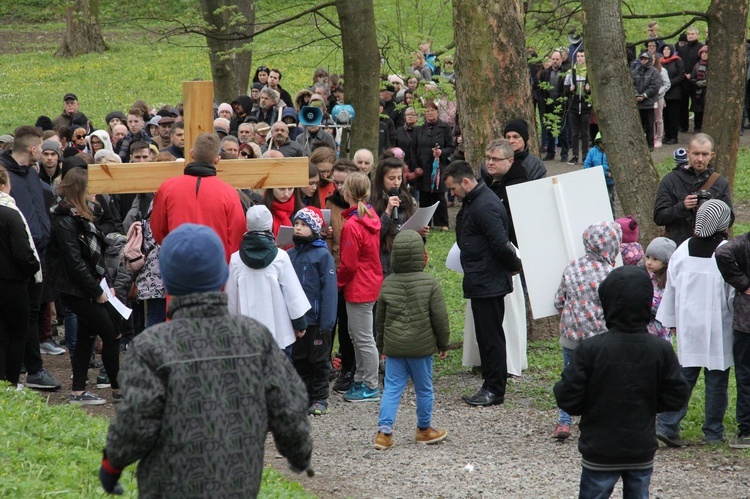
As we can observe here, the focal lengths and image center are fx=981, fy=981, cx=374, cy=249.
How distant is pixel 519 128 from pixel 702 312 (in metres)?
2.78

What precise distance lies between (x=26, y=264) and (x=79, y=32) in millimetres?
29229

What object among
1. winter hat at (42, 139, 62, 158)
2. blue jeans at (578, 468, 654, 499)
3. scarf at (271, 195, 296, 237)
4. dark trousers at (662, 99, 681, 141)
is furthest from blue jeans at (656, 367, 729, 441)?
dark trousers at (662, 99, 681, 141)

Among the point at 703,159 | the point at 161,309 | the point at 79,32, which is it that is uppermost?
the point at 79,32

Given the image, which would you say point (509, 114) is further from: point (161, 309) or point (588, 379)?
point (588, 379)

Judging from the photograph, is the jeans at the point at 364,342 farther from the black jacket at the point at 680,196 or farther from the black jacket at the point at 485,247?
the black jacket at the point at 680,196

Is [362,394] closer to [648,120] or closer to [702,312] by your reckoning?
[702,312]

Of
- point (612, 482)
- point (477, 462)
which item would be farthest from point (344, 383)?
point (612, 482)

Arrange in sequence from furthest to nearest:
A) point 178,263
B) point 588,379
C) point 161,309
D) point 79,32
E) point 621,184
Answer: point 79,32 → point 621,184 → point 161,309 → point 588,379 → point 178,263

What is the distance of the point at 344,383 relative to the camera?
9117 millimetres

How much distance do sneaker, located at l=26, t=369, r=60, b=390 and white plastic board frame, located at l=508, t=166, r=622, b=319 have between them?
14.2 feet

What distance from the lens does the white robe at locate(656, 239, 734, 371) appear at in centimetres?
709

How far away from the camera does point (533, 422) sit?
8.00 meters

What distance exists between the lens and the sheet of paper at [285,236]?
27.2ft

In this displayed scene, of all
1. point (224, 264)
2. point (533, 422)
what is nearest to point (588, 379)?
point (224, 264)
